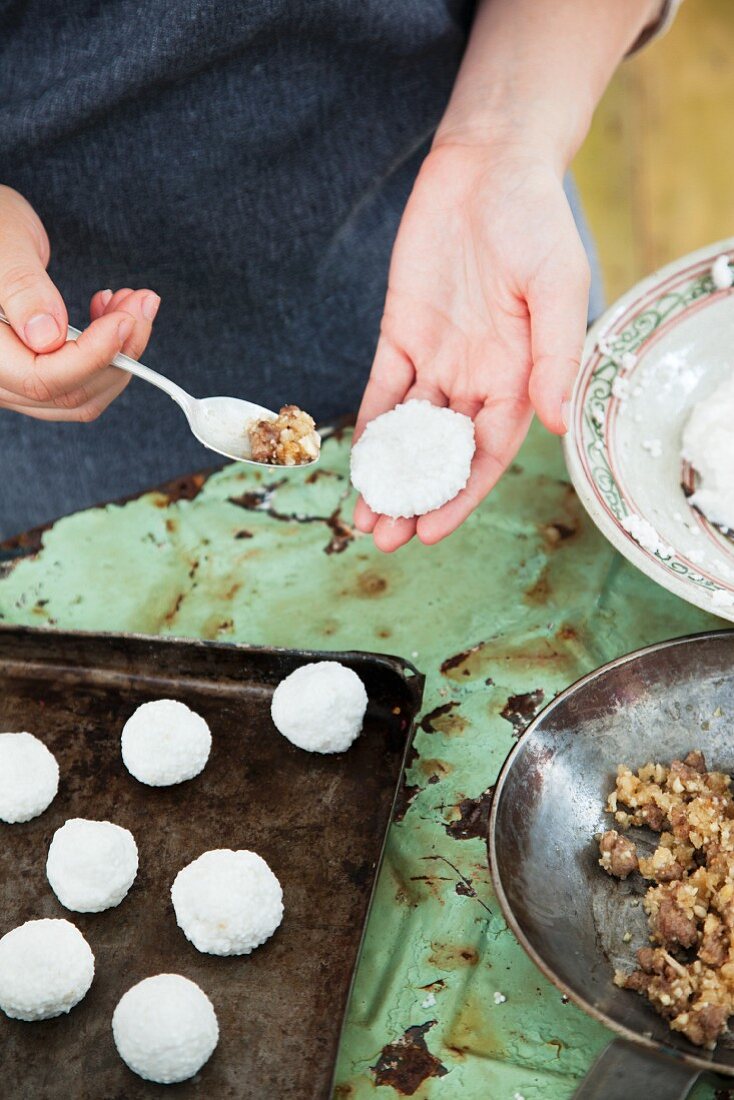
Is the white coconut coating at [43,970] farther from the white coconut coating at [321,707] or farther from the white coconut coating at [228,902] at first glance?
the white coconut coating at [321,707]

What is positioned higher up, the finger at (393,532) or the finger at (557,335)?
the finger at (557,335)

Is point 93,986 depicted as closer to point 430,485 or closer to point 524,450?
point 430,485

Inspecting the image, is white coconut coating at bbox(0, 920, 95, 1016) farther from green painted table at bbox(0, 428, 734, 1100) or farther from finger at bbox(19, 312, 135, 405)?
finger at bbox(19, 312, 135, 405)

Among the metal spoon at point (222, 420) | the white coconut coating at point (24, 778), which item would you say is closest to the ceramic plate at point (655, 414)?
the metal spoon at point (222, 420)

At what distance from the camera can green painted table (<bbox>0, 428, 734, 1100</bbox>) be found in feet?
2.40

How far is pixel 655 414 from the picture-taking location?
41.6 inches

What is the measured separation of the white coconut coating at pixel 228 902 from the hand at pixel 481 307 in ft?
1.06

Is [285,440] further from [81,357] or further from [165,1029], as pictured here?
[165,1029]

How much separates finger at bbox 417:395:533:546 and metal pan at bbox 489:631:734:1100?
0.21 meters

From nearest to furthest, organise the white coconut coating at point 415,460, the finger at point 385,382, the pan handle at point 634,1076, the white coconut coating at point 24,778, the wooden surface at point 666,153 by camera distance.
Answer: the pan handle at point 634,1076 → the white coconut coating at point 24,778 → the white coconut coating at point 415,460 → the finger at point 385,382 → the wooden surface at point 666,153

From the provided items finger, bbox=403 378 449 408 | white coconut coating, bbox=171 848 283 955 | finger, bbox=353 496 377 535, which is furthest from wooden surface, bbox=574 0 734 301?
white coconut coating, bbox=171 848 283 955

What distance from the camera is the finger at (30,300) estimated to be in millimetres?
808

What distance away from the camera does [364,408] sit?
1047mm

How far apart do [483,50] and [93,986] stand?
0.95 metres
